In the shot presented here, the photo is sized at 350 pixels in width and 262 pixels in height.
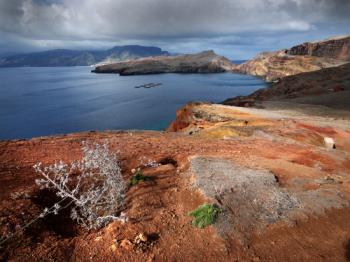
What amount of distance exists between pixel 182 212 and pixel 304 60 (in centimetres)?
15764

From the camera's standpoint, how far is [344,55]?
170 m

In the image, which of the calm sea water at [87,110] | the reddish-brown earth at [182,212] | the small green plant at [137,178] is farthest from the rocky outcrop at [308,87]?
the small green plant at [137,178]

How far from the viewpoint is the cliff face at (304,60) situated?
5782 inches

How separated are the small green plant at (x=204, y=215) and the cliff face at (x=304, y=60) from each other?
481 ft

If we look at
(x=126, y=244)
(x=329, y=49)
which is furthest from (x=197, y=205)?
(x=329, y=49)

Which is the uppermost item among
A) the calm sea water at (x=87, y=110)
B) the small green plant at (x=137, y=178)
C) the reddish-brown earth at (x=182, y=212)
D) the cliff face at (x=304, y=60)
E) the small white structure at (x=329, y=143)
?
the small green plant at (x=137, y=178)

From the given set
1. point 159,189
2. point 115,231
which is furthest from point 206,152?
point 115,231

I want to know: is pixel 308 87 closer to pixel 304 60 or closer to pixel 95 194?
pixel 95 194

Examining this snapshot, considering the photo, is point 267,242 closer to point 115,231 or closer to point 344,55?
point 115,231

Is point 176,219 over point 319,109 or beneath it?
over

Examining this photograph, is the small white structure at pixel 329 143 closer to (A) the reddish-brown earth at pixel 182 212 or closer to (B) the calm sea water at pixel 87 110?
(A) the reddish-brown earth at pixel 182 212

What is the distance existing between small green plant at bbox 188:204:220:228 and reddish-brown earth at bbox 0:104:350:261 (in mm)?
152

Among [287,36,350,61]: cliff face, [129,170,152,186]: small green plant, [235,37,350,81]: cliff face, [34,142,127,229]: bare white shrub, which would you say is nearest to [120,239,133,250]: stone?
[34,142,127,229]: bare white shrub

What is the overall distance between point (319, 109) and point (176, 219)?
37.2 meters
